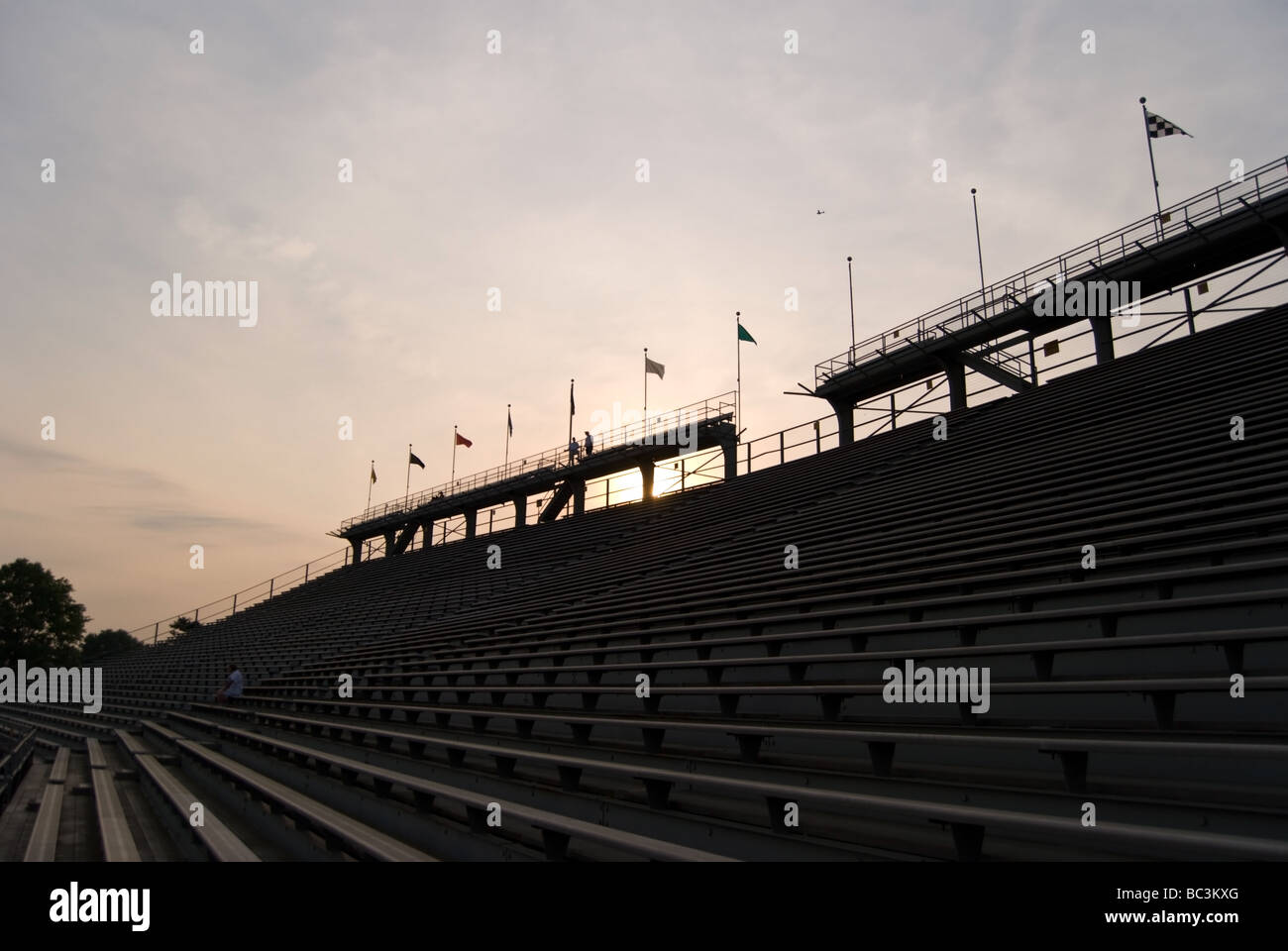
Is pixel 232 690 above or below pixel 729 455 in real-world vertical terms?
below

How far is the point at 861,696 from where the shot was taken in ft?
15.0

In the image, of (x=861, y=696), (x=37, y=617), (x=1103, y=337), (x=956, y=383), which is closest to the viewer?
(x=861, y=696)

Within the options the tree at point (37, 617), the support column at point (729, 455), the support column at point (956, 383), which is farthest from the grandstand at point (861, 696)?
the tree at point (37, 617)

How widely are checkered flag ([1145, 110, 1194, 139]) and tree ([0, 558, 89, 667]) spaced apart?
50.6 meters

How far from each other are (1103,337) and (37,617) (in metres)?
52.1

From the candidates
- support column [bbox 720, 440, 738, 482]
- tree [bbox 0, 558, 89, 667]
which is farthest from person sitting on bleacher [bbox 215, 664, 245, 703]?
tree [bbox 0, 558, 89, 667]

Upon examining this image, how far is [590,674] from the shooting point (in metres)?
6.85

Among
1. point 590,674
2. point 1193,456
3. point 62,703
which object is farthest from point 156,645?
point 1193,456

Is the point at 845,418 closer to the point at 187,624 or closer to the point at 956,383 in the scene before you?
the point at 956,383

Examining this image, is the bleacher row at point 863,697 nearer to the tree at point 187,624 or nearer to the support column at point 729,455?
the support column at point 729,455

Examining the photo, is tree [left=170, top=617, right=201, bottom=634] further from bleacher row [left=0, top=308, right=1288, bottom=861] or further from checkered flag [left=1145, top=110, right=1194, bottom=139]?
checkered flag [left=1145, top=110, right=1194, bottom=139]

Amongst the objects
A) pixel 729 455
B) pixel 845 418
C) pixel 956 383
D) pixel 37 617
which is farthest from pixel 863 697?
pixel 37 617

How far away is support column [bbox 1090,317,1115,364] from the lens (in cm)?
1308
